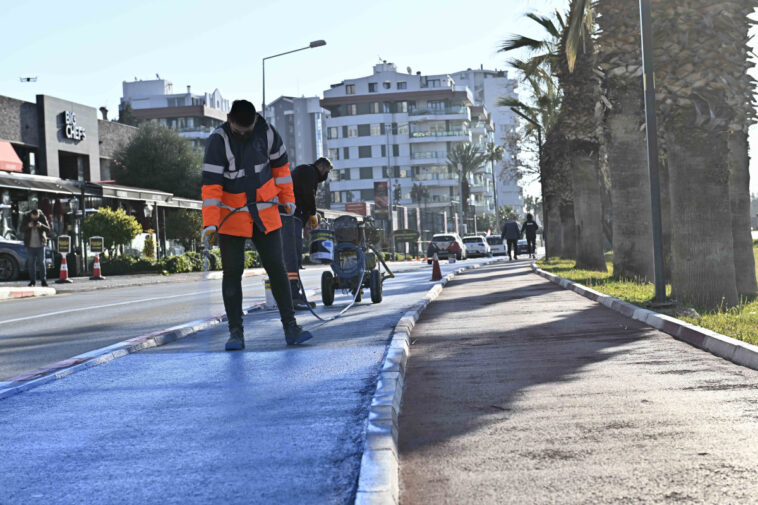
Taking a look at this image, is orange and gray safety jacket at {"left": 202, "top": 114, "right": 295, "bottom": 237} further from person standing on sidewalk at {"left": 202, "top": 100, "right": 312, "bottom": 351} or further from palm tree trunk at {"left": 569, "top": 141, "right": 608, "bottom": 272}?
palm tree trunk at {"left": 569, "top": 141, "right": 608, "bottom": 272}

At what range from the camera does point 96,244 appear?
31422 millimetres

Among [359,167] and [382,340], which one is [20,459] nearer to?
[382,340]

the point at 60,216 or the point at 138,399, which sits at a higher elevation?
the point at 60,216

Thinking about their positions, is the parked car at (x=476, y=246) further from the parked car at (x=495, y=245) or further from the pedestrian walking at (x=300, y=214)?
the pedestrian walking at (x=300, y=214)

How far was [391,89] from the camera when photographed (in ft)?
390

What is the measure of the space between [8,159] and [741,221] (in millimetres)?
28228

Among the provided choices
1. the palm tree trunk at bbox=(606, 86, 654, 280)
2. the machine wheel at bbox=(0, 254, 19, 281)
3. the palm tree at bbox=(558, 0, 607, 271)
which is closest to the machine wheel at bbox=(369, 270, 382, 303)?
the palm tree trunk at bbox=(606, 86, 654, 280)

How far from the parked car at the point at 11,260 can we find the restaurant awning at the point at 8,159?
20.7 feet

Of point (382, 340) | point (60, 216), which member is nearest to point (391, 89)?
point (60, 216)

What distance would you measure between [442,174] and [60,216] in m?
83.8

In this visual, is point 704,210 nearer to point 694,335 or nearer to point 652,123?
point 652,123

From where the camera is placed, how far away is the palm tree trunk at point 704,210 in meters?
11.0

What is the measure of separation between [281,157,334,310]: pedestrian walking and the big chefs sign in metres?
33.3

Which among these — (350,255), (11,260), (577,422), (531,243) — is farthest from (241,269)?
(531,243)
